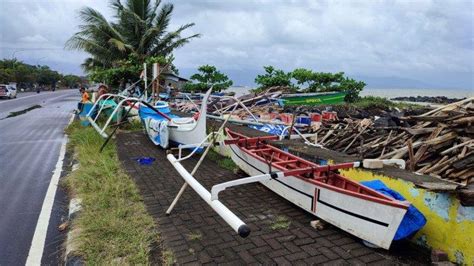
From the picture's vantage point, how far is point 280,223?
511 centimetres

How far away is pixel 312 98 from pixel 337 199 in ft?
58.3

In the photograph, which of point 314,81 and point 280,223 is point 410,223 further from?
point 314,81

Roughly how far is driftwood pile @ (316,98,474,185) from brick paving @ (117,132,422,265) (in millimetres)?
1779

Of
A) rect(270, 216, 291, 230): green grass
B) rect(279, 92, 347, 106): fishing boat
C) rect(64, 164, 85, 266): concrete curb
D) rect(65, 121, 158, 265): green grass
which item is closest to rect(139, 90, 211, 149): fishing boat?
rect(65, 121, 158, 265): green grass

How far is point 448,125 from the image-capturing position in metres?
6.06

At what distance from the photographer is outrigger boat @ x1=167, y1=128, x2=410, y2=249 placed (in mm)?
3957

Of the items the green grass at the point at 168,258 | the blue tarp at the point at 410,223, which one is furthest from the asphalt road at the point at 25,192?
the blue tarp at the point at 410,223

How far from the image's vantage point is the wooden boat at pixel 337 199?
4.06 meters

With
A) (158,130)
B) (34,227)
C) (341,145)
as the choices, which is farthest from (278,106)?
(34,227)

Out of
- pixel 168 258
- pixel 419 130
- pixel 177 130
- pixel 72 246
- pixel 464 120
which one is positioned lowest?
pixel 72 246

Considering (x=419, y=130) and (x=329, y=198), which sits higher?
(x=419, y=130)

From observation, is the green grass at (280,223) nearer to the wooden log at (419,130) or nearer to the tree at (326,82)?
the wooden log at (419,130)

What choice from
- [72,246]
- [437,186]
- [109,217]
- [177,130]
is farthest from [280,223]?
[177,130]

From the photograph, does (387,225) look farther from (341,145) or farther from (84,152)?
(84,152)
